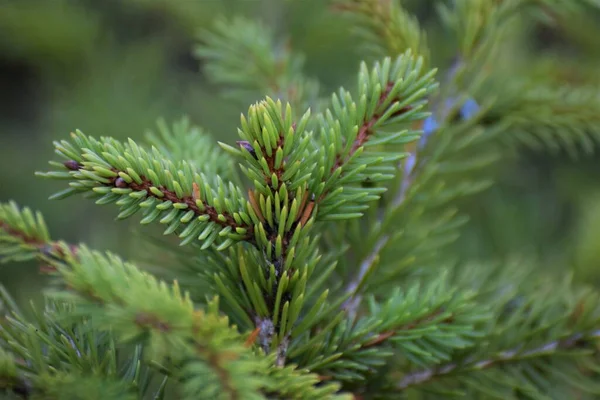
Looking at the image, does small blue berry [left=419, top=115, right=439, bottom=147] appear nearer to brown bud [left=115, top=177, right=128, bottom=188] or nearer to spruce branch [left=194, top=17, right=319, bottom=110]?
spruce branch [left=194, top=17, right=319, bottom=110]

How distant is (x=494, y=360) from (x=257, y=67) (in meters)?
0.40

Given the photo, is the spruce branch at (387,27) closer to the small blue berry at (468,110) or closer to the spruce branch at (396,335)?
the small blue berry at (468,110)

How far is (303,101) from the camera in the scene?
683 mm

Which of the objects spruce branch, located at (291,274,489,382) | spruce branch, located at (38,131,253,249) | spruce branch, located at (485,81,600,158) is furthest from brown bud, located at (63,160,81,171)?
spruce branch, located at (485,81,600,158)

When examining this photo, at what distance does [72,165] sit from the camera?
1.38ft

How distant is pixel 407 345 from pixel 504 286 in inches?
8.6

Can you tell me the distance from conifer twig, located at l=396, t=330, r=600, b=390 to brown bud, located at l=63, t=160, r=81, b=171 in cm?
34

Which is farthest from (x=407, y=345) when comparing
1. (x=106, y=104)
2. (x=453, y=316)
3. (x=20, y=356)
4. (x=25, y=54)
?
(x=25, y=54)

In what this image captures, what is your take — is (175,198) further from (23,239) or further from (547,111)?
(547,111)

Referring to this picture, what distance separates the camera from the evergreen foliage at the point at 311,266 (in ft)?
1.26

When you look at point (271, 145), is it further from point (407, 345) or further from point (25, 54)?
point (25, 54)

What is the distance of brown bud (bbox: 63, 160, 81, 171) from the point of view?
0.42m

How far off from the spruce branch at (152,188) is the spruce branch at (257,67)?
0.26m

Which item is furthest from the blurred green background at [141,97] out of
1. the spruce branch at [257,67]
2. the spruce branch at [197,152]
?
the spruce branch at [197,152]
